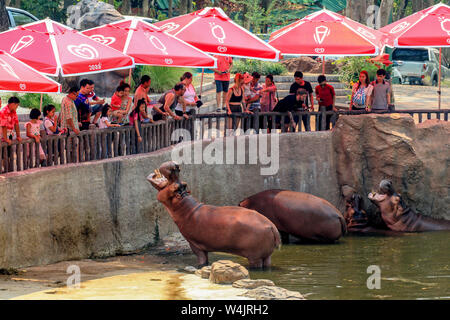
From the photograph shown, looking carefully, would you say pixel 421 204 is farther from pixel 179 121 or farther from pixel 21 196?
pixel 21 196

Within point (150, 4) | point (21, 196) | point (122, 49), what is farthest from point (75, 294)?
point (150, 4)

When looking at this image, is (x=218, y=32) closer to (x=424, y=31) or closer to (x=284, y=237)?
(x=284, y=237)

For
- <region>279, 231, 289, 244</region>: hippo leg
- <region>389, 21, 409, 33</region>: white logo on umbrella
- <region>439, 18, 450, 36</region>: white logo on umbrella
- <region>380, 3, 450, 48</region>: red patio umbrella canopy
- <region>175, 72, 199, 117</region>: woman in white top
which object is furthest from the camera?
<region>389, 21, 409, 33</region>: white logo on umbrella

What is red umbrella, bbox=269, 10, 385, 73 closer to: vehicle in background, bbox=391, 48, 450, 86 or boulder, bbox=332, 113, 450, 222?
boulder, bbox=332, 113, 450, 222

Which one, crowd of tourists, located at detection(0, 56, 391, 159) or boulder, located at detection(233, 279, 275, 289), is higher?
crowd of tourists, located at detection(0, 56, 391, 159)

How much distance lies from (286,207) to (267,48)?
10.1 ft

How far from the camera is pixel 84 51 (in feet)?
49.3

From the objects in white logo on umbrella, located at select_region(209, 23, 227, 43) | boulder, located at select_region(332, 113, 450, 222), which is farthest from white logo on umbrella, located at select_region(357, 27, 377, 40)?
white logo on umbrella, located at select_region(209, 23, 227, 43)

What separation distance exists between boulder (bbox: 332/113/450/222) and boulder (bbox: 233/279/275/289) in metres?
6.26

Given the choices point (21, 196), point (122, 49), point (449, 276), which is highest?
point (122, 49)

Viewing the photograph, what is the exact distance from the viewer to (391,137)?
18391 millimetres

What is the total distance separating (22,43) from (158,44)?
2555 millimetres

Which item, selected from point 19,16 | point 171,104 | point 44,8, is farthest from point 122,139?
point 44,8

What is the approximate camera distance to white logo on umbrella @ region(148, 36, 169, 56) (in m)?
16.2
